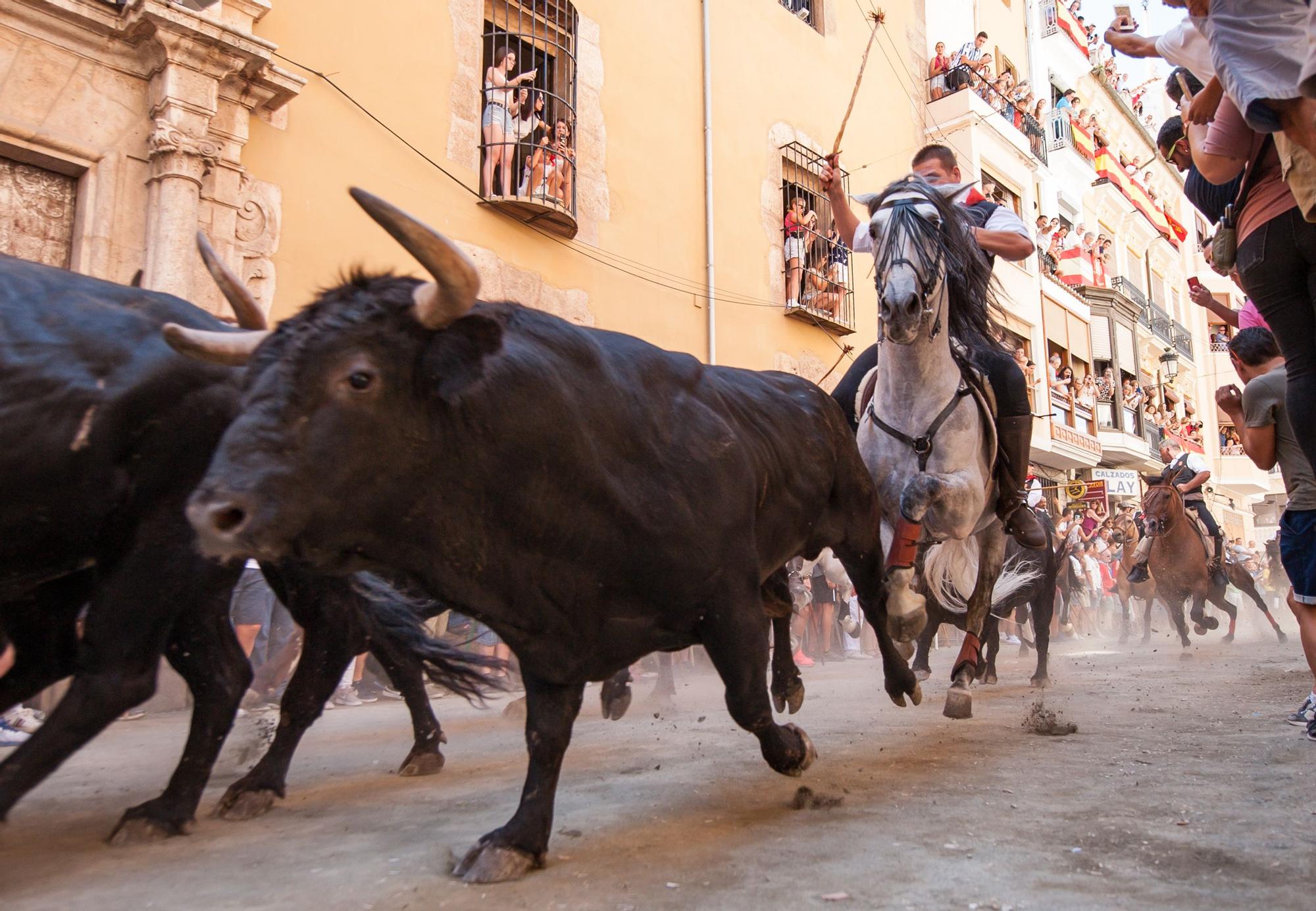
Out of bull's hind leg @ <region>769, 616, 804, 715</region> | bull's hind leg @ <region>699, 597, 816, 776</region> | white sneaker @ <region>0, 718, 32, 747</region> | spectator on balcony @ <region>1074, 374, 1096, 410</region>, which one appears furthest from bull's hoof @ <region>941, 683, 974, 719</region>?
spectator on balcony @ <region>1074, 374, 1096, 410</region>

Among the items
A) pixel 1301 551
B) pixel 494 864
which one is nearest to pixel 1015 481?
pixel 1301 551

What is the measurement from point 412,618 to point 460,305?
82.0 inches

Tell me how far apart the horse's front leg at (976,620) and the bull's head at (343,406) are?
3689 mm

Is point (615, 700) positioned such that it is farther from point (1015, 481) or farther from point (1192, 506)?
point (1192, 506)

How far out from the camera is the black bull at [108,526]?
258 cm

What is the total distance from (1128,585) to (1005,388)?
1320cm

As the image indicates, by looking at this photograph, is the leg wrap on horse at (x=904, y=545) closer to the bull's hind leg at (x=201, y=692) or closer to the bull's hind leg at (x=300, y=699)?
the bull's hind leg at (x=300, y=699)

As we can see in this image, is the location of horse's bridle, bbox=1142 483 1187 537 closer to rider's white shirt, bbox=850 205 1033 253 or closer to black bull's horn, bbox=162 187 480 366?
rider's white shirt, bbox=850 205 1033 253

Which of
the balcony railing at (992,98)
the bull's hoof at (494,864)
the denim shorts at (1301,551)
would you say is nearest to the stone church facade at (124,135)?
the bull's hoof at (494,864)

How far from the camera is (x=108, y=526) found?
2.78 metres

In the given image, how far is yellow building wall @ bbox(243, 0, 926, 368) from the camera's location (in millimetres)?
9391

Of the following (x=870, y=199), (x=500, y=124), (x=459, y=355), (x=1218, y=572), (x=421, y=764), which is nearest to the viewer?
(x=459, y=355)

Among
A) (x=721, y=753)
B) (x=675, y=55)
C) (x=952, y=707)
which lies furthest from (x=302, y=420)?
(x=675, y=55)

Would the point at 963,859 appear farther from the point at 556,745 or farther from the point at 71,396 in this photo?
the point at 71,396
